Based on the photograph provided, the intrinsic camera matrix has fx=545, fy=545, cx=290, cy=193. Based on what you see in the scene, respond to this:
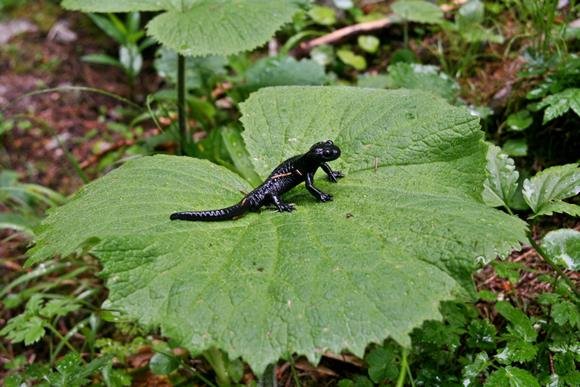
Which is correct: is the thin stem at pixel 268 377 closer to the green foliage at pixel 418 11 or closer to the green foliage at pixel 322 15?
the green foliage at pixel 418 11

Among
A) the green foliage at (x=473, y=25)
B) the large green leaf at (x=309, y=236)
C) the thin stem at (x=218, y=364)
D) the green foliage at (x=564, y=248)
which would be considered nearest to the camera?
the large green leaf at (x=309, y=236)

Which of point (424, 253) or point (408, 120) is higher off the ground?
point (408, 120)

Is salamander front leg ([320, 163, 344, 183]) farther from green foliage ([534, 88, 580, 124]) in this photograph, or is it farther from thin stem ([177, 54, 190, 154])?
thin stem ([177, 54, 190, 154])

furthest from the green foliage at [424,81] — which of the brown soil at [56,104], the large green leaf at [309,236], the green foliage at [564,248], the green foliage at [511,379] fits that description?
the brown soil at [56,104]

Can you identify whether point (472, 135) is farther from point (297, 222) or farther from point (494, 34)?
point (494, 34)

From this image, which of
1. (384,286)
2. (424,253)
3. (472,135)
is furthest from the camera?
(472,135)

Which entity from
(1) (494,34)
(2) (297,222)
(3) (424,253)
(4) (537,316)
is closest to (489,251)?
(3) (424,253)
